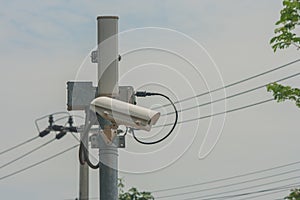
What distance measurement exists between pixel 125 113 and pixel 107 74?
360 millimetres

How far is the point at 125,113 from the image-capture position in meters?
6.54

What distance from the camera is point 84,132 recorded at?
6945 millimetres

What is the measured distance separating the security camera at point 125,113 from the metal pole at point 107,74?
12 cm

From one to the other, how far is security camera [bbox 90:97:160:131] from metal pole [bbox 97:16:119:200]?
0.39 feet

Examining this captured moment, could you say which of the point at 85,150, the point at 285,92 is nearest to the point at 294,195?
the point at 285,92

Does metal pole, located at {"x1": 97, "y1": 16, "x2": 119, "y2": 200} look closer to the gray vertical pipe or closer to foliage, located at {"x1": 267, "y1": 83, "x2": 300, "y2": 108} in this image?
foliage, located at {"x1": 267, "y1": 83, "x2": 300, "y2": 108}

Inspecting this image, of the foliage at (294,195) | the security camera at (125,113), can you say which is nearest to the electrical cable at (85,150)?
the security camera at (125,113)

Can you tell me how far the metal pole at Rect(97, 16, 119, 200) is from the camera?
6.64m

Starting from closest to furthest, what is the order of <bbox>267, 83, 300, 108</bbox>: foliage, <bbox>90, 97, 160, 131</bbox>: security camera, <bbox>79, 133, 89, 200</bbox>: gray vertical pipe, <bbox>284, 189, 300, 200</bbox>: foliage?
<bbox>90, 97, 160, 131</bbox>: security camera → <bbox>267, 83, 300, 108</bbox>: foliage → <bbox>284, 189, 300, 200</bbox>: foliage → <bbox>79, 133, 89, 200</bbox>: gray vertical pipe

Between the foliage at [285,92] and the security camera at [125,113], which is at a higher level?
the foliage at [285,92]

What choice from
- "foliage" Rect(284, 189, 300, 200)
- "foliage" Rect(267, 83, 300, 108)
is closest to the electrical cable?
"foliage" Rect(267, 83, 300, 108)

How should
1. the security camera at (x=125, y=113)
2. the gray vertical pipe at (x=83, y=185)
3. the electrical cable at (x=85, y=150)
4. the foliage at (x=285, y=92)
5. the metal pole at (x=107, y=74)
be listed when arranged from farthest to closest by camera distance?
1. the gray vertical pipe at (x=83, y=185)
2. the foliage at (x=285, y=92)
3. the electrical cable at (x=85, y=150)
4. the metal pole at (x=107, y=74)
5. the security camera at (x=125, y=113)

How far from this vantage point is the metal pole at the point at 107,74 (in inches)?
261

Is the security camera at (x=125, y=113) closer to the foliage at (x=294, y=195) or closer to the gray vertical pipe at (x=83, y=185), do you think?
the foliage at (x=294, y=195)
